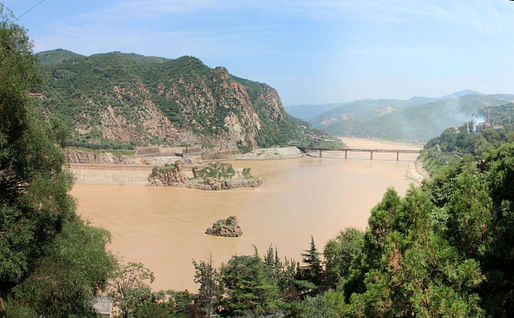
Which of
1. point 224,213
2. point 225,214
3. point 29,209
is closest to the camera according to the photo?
point 29,209

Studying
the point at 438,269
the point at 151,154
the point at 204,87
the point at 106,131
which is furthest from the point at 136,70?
the point at 438,269

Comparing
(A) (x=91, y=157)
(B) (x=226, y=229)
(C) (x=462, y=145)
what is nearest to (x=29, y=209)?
(B) (x=226, y=229)

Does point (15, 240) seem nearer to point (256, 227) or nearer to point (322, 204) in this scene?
point (256, 227)

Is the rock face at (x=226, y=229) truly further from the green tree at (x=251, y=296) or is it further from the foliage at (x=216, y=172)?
the foliage at (x=216, y=172)

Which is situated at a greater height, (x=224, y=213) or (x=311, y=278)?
(x=311, y=278)

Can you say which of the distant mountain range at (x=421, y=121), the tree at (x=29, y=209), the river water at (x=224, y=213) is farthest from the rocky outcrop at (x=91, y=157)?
the distant mountain range at (x=421, y=121)

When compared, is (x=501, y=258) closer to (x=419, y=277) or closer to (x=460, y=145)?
(x=419, y=277)
